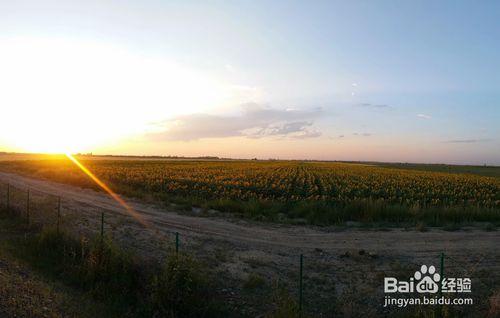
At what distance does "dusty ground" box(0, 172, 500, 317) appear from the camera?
1064 cm

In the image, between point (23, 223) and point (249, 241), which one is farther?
point (23, 223)

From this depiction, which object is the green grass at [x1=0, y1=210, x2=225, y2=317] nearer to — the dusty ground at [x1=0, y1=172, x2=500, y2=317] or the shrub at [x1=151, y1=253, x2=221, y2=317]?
the shrub at [x1=151, y1=253, x2=221, y2=317]

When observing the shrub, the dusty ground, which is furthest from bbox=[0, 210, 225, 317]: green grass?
the dusty ground

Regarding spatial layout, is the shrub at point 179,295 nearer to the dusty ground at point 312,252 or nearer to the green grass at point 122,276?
the green grass at point 122,276

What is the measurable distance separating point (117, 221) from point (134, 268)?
846 centimetres

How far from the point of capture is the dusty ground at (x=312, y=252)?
10.6 metres

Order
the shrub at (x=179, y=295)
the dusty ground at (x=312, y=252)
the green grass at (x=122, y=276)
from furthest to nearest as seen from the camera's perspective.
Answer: the dusty ground at (x=312, y=252)
the green grass at (x=122, y=276)
the shrub at (x=179, y=295)

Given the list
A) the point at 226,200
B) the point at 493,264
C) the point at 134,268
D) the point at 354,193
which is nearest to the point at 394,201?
the point at 354,193

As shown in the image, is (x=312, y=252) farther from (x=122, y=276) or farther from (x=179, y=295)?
(x=122, y=276)

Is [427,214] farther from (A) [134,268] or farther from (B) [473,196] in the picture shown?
(A) [134,268]

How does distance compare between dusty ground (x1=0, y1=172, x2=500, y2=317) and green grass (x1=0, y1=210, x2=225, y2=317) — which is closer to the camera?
green grass (x1=0, y1=210, x2=225, y2=317)

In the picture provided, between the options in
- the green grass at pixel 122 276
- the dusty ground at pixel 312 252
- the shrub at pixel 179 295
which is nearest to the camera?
the shrub at pixel 179 295

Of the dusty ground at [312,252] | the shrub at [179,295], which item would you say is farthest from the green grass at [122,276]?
the dusty ground at [312,252]

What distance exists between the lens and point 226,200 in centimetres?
2558
